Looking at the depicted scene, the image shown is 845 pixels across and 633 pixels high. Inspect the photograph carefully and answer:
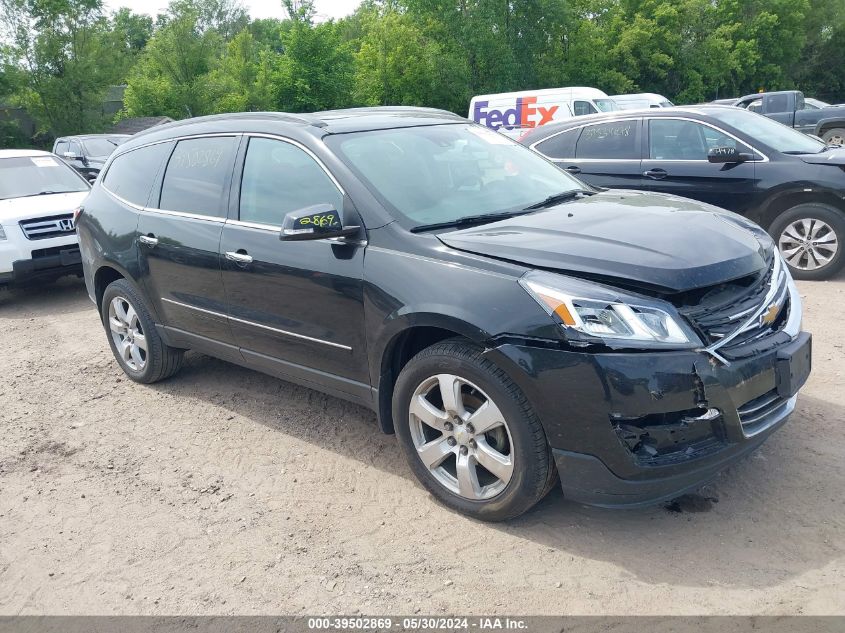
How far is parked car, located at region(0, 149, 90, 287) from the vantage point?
8.33 meters

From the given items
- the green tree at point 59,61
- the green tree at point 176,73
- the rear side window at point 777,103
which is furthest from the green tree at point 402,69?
the rear side window at point 777,103

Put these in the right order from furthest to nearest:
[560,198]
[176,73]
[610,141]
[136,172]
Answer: [176,73], [610,141], [136,172], [560,198]

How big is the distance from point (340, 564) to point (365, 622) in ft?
1.34

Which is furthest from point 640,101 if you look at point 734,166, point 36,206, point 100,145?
point 36,206

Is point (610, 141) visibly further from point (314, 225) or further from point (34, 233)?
point (34, 233)

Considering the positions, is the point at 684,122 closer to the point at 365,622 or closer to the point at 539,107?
the point at 365,622

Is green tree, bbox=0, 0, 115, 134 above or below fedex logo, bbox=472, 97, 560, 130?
above

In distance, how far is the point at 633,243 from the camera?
3.25m

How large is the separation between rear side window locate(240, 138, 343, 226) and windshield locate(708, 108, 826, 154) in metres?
5.32

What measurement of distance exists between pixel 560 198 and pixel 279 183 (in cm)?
159

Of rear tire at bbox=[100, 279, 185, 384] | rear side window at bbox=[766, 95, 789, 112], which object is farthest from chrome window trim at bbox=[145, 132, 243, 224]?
rear side window at bbox=[766, 95, 789, 112]

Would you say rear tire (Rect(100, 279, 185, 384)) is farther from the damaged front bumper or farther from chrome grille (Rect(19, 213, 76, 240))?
chrome grille (Rect(19, 213, 76, 240))

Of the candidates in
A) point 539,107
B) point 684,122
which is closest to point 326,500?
point 684,122

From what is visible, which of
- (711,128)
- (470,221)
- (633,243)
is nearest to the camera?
(633,243)
